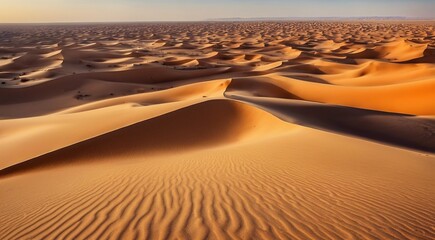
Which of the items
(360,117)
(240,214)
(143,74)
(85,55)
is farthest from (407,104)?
(85,55)

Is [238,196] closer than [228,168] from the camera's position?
Yes

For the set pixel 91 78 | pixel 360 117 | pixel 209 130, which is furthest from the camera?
pixel 91 78

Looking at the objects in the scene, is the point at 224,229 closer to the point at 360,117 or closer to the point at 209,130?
the point at 209,130

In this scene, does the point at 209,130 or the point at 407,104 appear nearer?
the point at 209,130

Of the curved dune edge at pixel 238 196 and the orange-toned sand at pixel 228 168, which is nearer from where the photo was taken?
the curved dune edge at pixel 238 196

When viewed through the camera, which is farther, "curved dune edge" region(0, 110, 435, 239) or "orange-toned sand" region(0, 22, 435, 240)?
"orange-toned sand" region(0, 22, 435, 240)

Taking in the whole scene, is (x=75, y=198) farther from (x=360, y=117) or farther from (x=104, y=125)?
(x=360, y=117)

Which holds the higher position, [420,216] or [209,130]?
[420,216]

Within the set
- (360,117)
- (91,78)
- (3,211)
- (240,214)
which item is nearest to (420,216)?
(240,214)

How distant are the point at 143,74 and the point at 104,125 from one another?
1351 centimetres

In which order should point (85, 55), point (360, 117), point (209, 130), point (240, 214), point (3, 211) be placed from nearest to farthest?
point (240, 214) → point (3, 211) → point (209, 130) → point (360, 117) → point (85, 55)

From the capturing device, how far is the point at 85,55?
3159cm

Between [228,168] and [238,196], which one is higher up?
[238,196]

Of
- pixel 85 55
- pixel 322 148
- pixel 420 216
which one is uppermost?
pixel 420 216
